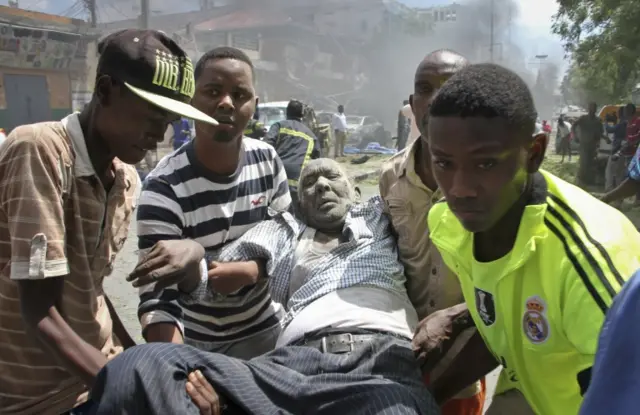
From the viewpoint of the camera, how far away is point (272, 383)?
1.66 metres

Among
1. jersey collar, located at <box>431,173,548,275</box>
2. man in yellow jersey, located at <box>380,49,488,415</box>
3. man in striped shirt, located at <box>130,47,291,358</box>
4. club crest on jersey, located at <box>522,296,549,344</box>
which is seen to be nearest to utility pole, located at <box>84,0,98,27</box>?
man in striped shirt, located at <box>130,47,291,358</box>

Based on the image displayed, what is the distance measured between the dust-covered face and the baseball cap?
0.87 meters

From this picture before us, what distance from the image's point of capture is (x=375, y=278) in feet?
7.26

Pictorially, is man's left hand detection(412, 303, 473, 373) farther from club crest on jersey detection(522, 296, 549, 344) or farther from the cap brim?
the cap brim

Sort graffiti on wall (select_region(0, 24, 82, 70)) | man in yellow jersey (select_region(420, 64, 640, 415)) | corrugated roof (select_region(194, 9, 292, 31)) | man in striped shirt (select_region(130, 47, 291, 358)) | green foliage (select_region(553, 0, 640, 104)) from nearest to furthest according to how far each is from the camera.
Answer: man in yellow jersey (select_region(420, 64, 640, 415)) < man in striped shirt (select_region(130, 47, 291, 358)) < green foliage (select_region(553, 0, 640, 104)) < graffiti on wall (select_region(0, 24, 82, 70)) < corrugated roof (select_region(194, 9, 292, 31))

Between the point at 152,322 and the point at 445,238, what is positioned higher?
the point at 445,238

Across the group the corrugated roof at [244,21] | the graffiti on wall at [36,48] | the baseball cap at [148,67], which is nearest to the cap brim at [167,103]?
the baseball cap at [148,67]

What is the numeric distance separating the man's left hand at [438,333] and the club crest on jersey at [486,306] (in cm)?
22

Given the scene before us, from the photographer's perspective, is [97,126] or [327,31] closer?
[97,126]

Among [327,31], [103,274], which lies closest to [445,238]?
[103,274]

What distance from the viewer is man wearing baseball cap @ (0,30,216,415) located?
1.49 meters

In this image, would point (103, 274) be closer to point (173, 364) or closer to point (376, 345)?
point (173, 364)

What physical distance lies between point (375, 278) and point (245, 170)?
0.66m

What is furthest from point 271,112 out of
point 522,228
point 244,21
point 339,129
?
point 244,21
